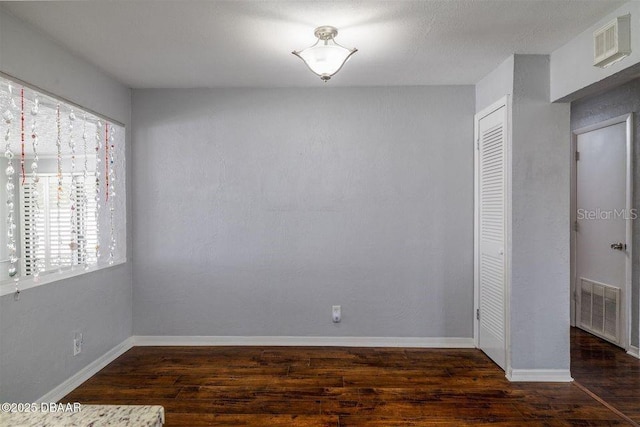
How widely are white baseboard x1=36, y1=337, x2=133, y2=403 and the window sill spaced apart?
0.72 meters

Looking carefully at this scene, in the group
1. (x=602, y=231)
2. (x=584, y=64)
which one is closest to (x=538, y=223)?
(x=584, y=64)

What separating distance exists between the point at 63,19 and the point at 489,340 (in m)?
3.80

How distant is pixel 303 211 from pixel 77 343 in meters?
2.03

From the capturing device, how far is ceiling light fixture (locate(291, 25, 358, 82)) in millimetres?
2230

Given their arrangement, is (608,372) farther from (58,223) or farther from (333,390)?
(58,223)

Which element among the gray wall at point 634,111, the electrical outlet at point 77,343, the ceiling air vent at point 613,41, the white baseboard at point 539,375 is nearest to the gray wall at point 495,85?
the ceiling air vent at point 613,41

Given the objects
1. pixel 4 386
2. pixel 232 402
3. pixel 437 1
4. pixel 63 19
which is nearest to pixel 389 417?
pixel 232 402

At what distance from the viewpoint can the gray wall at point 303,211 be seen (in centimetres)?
345

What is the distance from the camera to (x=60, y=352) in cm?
260

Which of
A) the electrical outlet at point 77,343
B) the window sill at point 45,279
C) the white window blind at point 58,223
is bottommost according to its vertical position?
the electrical outlet at point 77,343

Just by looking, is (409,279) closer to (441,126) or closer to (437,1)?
(441,126)

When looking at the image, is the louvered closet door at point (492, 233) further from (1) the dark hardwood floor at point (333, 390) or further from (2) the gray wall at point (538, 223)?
(1) the dark hardwood floor at point (333, 390)

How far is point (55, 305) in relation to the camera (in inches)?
100

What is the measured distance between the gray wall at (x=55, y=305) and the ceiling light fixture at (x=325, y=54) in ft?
5.38
